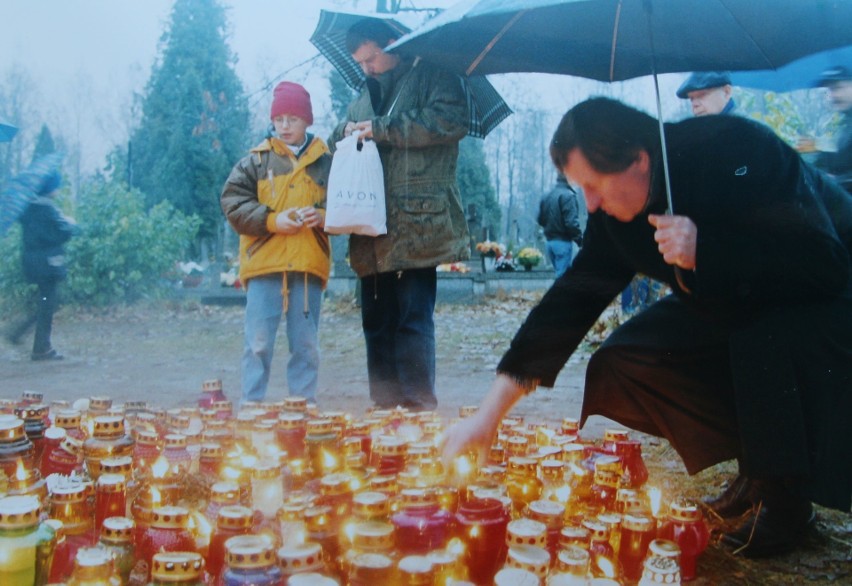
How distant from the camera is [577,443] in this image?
2.85 meters

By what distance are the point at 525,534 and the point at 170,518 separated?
0.84m

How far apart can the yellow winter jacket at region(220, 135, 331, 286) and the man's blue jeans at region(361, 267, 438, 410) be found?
1.16 ft

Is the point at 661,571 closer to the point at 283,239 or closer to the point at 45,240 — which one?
the point at 283,239

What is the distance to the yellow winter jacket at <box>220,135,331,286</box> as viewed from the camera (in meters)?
3.93

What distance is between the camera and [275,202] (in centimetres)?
401

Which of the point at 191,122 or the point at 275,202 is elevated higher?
the point at 191,122

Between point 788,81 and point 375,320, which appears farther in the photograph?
point 375,320

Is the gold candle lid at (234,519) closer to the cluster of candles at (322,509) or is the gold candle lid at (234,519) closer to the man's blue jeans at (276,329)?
the cluster of candles at (322,509)

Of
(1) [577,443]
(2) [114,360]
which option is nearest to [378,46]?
(1) [577,443]

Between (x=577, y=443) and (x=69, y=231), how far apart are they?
5559mm

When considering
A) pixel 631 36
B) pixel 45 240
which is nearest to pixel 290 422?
pixel 631 36

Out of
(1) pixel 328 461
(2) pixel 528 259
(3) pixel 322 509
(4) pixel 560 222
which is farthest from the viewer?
(2) pixel 528 259

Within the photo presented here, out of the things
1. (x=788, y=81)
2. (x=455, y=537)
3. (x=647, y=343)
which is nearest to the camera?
(x=455, y=537)

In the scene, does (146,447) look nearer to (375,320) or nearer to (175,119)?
(375,320)
